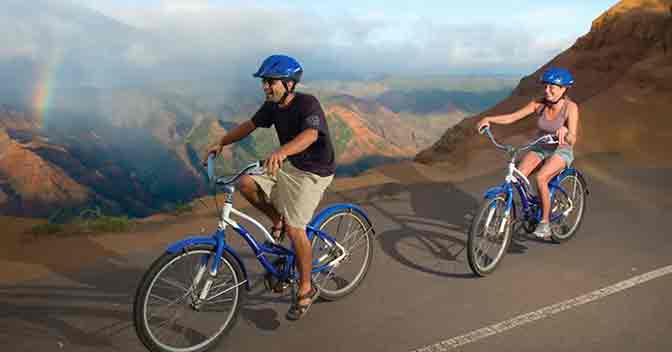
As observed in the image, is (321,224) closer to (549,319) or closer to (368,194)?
(549,319)

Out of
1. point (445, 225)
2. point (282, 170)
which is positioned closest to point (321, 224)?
point (282, 170)

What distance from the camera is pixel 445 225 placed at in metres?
8.05

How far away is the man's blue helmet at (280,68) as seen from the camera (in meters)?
4.20

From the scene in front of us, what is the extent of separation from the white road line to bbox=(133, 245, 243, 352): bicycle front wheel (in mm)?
1469

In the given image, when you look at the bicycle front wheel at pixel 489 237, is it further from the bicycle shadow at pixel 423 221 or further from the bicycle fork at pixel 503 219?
the bicycle shadow at pixel 423 221

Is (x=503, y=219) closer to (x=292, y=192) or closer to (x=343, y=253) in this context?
(x=343, y=253)

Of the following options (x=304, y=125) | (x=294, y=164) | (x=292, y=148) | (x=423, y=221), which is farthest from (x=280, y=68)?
(x=423, y=221)

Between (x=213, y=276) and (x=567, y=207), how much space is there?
457 centimetres

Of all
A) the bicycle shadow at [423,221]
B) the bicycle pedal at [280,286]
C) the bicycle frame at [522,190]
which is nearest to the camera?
the bicycle pedal at [280,286]

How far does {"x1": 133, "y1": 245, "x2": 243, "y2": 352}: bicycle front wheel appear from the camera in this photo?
3.82 meters

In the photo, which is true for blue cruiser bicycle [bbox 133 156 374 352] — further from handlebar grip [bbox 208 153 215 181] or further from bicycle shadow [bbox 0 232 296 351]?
bicycle shadow [bbox 0 232 296 351]

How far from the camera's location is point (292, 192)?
4.39 meters

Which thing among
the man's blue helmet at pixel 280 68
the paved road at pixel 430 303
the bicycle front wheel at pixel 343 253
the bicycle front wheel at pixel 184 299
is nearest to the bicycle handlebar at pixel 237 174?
the bicycle front wheel at pixel 184 299

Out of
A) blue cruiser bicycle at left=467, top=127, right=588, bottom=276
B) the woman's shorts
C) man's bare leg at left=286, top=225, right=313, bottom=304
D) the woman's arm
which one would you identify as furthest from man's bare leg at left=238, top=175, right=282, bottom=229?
the woman's shorts
